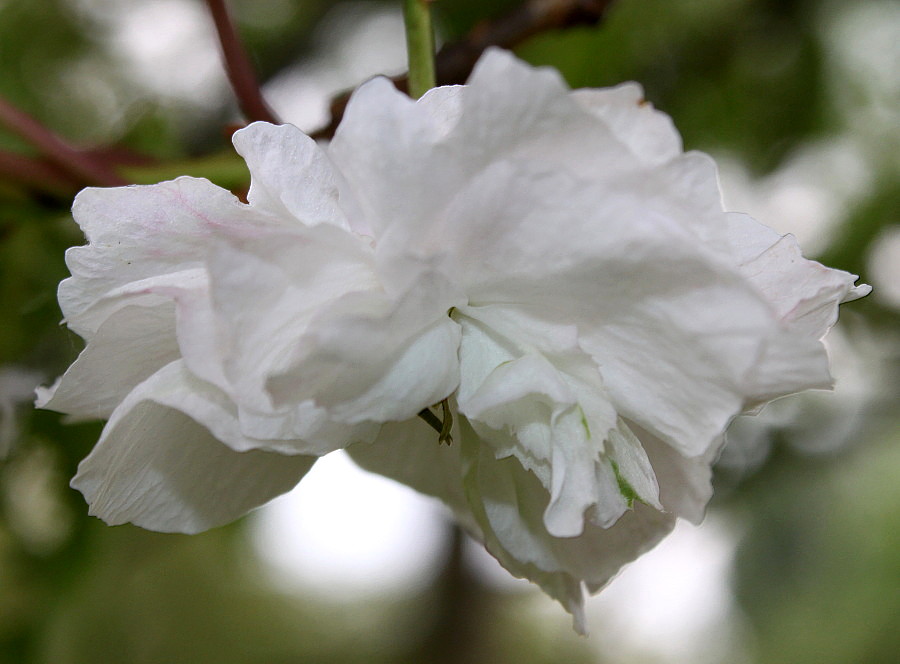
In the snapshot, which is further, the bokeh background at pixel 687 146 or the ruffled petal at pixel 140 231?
the bokeh background at pixel 687 146

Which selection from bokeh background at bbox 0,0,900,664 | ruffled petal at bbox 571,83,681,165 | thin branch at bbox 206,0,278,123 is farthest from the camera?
bokeh background at bbox 0,0,900,664

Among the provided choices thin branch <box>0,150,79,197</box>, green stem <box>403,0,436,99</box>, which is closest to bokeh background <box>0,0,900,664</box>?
thin branch <box>0,150,79,197</box>

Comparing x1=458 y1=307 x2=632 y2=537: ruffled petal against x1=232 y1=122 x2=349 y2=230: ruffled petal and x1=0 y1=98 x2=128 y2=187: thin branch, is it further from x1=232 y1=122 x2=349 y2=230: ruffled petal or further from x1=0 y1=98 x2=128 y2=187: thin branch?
x1=0 y1=98 x2=128 y2=187: thin branch

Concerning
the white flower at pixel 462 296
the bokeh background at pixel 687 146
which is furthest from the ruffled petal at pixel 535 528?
the bokeh background at pixel 687 146

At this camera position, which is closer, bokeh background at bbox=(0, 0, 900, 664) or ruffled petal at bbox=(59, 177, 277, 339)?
ruffled petal at bbox=(59, 177, 277, 339)

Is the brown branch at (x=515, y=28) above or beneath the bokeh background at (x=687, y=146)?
above

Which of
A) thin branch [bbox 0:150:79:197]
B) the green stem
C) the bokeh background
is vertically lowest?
the bokeh background

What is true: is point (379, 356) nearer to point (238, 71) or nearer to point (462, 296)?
point (462, 296)

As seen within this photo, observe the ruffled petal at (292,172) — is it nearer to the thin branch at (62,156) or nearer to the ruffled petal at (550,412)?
the ruffled petal at (550,412)

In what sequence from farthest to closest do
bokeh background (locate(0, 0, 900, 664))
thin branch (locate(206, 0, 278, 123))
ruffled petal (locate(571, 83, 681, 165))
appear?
bokeh background (locate(0, 0, 900, 664))
thin branch (locate(206, 0, 278, 123))
ruffled petal (locate(571, 83, 681, 165))
